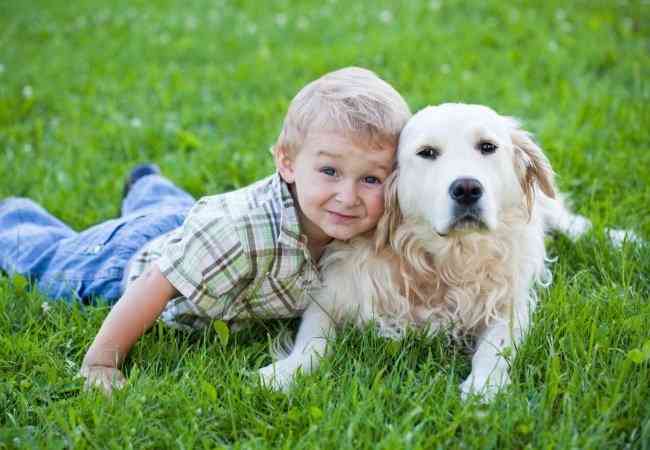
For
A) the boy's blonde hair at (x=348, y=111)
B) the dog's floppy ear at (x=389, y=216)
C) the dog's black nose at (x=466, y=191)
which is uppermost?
the boy's blonde hair at (x=348, y=111)

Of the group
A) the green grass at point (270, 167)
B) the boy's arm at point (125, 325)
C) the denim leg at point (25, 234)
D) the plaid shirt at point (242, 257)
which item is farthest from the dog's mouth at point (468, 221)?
the denim leg at point (25, 234)

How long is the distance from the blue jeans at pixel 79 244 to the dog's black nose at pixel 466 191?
1.76 meters

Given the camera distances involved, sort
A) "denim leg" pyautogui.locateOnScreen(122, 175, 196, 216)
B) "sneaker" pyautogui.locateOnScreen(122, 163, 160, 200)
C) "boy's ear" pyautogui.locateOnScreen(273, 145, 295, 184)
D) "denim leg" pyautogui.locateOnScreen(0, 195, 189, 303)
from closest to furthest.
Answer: "boy's ear" pyautogui.locateOnScreen(273, 145, 295, 184) → "denim leg" pyautogui.locateOnScreen(0, 195, 189, 303) → "denim leg" pyautogui.locateOnScreen(122, 175, 196, 216) → "sneaker" pyautogui.locateOnScreen(122, 163, 160, 200)

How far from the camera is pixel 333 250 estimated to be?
3.19 metres

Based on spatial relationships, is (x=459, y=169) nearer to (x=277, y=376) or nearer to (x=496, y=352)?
(x=496, y=352)

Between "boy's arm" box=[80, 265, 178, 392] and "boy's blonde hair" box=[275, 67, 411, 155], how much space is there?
0.75m

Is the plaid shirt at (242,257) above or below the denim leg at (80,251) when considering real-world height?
above

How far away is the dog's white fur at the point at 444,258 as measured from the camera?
2828mm

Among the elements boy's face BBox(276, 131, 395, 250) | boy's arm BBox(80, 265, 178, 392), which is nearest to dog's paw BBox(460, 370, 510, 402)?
boy's face BBox(276, 131, 395, 250)

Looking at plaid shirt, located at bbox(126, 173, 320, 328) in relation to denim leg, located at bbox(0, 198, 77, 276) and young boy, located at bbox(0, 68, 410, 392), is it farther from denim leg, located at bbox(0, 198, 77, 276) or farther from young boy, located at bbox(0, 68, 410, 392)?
denim leg, located at bbox(0, 198, 77, 276)

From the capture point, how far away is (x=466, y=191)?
266 cm

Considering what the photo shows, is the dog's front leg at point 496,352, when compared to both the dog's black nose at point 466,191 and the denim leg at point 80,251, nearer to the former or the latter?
the dog's black nose at point 466,191

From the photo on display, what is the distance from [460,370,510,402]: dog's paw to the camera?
2.58 metres

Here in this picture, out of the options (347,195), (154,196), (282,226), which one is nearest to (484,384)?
(347,195)
